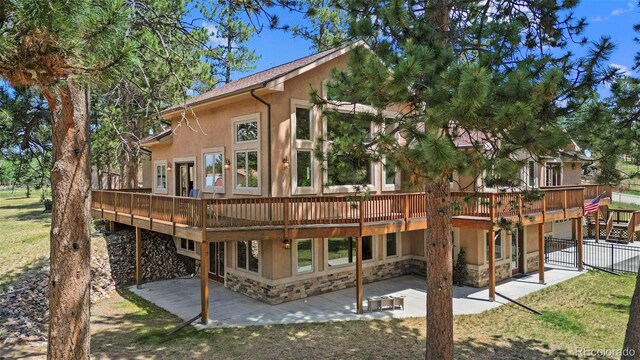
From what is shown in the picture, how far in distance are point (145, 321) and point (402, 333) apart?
7130 millimetres

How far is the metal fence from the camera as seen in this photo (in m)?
16.7

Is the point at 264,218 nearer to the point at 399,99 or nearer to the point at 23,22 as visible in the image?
the point at 399,99

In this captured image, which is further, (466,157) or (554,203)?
(554,203)

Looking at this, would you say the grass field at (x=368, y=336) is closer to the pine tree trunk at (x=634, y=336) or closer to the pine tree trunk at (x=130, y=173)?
the pine tree trunk at (x=634, y=336)

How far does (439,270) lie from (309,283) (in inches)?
211

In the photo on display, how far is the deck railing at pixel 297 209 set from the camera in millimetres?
10688

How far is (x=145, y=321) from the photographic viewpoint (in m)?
10.9

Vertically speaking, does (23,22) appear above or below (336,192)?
above

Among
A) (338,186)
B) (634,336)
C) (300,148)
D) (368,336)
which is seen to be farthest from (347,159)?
(634,336)

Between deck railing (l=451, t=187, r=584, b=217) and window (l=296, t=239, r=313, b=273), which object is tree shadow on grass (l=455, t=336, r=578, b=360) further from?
window (l=296, t=239, r=313, b=273)

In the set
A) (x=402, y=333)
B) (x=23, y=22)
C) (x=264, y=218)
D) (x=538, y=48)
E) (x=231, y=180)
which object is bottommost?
(x=402, y=333)

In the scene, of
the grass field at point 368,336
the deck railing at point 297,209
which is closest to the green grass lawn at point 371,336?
the grass field at point 368,336

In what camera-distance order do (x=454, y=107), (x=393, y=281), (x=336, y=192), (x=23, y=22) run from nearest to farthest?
(x=23, y=22) → (x=454, y=107) → (x=336, y=192) → (x=393, y=281)

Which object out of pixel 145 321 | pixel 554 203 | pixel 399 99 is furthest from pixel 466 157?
pixel 554 203
